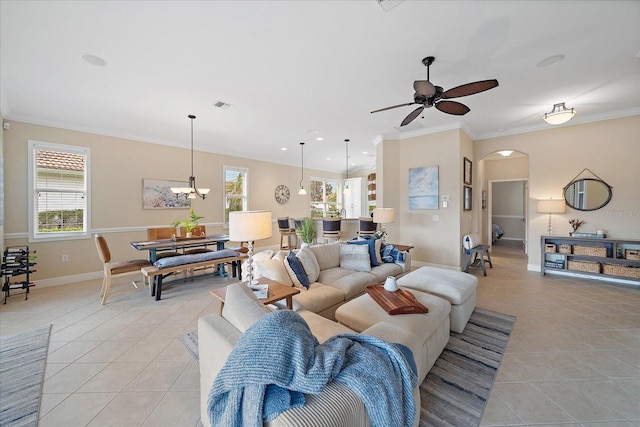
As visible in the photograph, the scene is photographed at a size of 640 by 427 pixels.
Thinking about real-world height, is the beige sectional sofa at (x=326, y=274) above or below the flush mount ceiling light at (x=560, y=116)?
below

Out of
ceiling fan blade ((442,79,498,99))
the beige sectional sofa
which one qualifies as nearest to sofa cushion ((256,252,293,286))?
the beige sectional sofa

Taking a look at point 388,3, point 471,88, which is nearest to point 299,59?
point 388,3

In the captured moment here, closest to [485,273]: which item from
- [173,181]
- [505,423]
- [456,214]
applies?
[456,214]

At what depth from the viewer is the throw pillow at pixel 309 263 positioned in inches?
119

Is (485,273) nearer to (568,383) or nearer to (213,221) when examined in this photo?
(568,383)

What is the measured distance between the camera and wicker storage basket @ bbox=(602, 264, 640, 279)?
13.2 ft

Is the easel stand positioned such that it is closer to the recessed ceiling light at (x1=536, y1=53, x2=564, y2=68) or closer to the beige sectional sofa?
the beige sectional sofa

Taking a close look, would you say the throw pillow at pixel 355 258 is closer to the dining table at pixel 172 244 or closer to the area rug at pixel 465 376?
the area rug at pixel 465 376

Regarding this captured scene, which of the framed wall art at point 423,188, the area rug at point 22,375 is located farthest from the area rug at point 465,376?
the framed wall art at point 423,188

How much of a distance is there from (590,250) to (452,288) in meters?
3.83

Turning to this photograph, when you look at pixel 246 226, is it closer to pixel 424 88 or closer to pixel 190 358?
pixel 190 358

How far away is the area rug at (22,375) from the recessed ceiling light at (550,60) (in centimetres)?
543

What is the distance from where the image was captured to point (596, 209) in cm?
450

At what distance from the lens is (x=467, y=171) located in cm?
531
